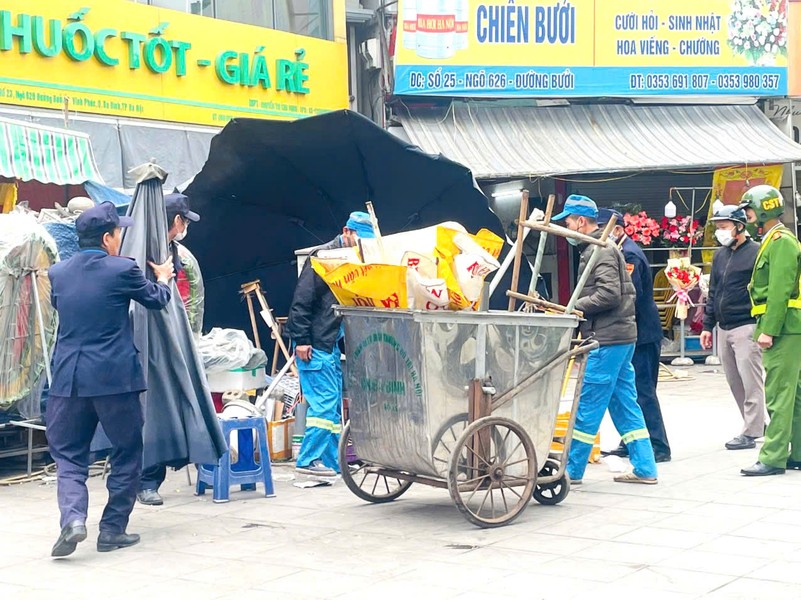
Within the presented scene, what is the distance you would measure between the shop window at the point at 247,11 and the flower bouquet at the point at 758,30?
22.2 feet

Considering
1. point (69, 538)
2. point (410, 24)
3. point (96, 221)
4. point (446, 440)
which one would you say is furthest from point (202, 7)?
point (69, 538)

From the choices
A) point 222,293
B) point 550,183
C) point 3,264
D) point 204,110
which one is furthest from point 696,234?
point 3,264

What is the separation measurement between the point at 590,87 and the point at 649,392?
9.22m

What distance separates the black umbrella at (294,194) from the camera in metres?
8.00

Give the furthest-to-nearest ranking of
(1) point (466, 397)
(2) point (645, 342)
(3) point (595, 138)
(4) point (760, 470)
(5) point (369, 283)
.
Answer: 1. (3) point (595, 138)
2. (2) point (645, 342)
3. (4) point (760, 470)
4. (5) point (369, 283)
5. (1) point (466, 397)

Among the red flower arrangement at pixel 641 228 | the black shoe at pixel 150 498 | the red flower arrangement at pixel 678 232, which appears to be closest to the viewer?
the black shoe at pixel 150 498

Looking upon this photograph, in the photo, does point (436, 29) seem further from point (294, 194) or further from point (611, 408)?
point (611, 408)

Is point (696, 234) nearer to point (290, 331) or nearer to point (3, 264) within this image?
point (290, 331)

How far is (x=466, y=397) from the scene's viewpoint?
6.25 meters

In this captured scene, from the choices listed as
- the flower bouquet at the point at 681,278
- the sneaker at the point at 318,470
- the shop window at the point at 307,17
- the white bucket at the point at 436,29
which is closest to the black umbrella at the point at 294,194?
the sneaker at the point at 318,470

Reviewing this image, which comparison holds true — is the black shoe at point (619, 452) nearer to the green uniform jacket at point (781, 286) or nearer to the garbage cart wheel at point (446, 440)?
the green uniform jacket at point (781, 286)

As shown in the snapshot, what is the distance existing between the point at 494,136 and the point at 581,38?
78.5 inches

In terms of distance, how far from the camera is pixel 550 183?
17719mm

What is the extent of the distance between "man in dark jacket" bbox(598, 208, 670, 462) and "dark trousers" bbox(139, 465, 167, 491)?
342 centimetres
